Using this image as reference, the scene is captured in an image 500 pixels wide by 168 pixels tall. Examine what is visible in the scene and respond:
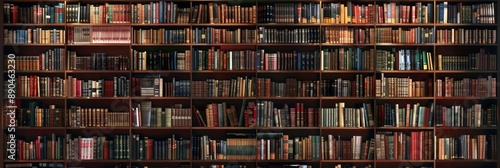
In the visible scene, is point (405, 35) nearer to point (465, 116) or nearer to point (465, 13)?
point (465, 13)

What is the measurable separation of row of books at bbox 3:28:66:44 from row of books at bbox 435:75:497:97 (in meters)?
4.16

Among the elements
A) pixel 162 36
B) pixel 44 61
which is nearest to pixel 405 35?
pixel 162 36

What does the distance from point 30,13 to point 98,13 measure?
29.0 inches

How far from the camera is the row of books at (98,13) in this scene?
8805 millimetres

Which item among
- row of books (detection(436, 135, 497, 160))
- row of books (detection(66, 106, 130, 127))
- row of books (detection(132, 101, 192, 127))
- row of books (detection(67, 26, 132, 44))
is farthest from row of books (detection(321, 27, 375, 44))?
row of books (detection(66, 106, 130, 127))

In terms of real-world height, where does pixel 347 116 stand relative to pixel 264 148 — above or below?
above

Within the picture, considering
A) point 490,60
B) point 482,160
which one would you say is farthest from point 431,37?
point 482,160

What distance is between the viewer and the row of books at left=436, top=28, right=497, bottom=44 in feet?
28.9

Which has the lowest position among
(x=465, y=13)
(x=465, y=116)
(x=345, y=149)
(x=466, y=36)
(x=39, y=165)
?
(x=39, y=165)

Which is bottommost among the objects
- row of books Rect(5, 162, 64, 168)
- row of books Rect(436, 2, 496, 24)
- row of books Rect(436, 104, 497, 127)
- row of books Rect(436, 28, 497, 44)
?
row of books Rect(5, 162, 64, 168)

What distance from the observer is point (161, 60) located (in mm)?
8812

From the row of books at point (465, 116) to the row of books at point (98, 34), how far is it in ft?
11.5

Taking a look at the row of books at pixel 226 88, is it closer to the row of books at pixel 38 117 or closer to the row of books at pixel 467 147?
the row of books at pixel 38 117

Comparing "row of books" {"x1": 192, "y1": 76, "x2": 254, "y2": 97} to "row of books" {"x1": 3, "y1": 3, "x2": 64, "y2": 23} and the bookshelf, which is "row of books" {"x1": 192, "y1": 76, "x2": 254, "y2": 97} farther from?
"row of books" {"x1": 3, "y1": 3, "x2": 64, "y2": 23}
